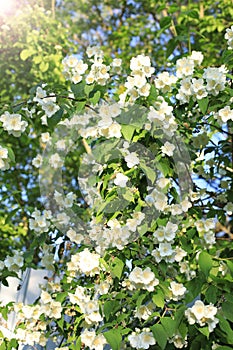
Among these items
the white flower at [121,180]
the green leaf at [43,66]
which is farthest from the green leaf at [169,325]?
the green leaf at [43,66]

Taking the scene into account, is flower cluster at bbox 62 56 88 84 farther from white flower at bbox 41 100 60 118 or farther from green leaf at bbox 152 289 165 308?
green leaf at bbox 152 289 165 308

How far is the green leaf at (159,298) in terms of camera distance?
56.8 inches

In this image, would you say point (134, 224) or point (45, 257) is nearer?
point (134, 224)

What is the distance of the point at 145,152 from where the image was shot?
5.46 feet

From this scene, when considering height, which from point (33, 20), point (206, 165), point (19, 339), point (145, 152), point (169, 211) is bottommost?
point (19, 339)

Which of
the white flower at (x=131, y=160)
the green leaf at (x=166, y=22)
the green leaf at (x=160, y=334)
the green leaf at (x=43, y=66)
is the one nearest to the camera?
the green leaf at (x=160, y=334)

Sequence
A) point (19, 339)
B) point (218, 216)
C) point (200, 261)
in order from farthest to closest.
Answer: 1. point (218, 216)
2. point (19, 339)
3. point (200, 261)

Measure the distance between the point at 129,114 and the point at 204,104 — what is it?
0.25 metres

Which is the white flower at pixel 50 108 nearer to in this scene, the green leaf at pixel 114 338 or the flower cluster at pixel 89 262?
the flower cluster at pixel 89 262

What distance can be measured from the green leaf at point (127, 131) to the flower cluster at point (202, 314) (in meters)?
0.52

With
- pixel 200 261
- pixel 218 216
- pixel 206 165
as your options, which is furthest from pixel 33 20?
pixel 200 261

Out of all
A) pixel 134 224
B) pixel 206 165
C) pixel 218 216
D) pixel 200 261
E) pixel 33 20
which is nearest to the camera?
pixel 200 261

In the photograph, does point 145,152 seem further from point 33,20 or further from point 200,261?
point 33,20

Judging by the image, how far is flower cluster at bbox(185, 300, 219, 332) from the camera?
1426 mm
